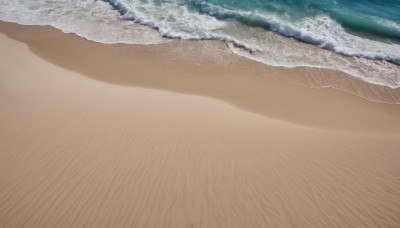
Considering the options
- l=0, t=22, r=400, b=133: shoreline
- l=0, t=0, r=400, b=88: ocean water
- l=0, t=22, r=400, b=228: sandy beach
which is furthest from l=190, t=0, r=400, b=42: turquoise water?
l=0, t=22, r=400, b=228: sandy beach

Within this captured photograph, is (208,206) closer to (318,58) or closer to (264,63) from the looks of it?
(264,63)

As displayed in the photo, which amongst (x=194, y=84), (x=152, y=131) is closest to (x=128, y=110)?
(x=152, y=131)

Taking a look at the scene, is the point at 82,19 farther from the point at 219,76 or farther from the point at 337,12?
the point at 337,12

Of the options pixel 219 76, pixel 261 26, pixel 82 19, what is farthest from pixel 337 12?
pixel 82 19

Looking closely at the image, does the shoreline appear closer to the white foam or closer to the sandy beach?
the sandy beach

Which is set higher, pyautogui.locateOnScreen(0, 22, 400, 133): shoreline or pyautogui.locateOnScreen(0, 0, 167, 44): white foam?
pyautogui.locateOnScreen(0, 0, 167, 44): white foam


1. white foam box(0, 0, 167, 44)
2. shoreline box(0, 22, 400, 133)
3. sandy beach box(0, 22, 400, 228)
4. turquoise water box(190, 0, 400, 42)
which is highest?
turquoise water box(190, 0, 400, 42)
